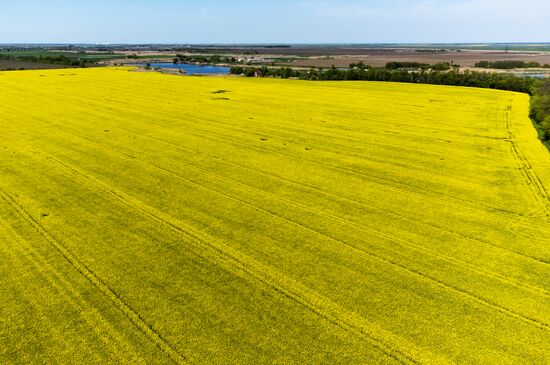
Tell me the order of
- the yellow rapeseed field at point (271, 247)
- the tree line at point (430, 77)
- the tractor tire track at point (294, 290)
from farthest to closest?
the tree line at point (430, 77)
the yellow rapeseed field at point (271, 247)
the tractor tire track at point (294, 290)

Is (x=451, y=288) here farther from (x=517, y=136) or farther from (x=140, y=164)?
(x=517, y=136)

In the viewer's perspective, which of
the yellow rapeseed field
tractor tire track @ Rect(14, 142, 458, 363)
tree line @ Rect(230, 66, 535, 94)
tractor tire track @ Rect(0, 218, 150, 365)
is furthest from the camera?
tree line @ Rect(230, 66, 535, 94)

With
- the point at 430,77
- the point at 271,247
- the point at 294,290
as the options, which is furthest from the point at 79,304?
the point at 430,77

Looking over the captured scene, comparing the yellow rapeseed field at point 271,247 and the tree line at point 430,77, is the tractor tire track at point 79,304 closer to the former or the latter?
the yellow rapeseed field at point 271,247

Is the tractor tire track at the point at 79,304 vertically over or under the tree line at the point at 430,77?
under

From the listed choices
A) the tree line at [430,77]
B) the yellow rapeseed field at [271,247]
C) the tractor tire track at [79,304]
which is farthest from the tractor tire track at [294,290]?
the tree line at [430,77]

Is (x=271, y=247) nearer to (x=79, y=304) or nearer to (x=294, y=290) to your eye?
(x=294, y=290)

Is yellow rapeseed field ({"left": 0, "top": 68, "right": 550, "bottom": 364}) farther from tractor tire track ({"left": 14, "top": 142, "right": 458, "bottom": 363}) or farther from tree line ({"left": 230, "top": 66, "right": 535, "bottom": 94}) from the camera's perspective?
tree line ({"left": 230, "top": 66, "right": 535, "bottom": 94})

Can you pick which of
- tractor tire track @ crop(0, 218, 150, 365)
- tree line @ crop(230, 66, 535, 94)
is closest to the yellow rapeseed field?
tractor tire track @ crop(0, 218, 150, 365)

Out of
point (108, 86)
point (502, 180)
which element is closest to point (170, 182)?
point (502, 180)
